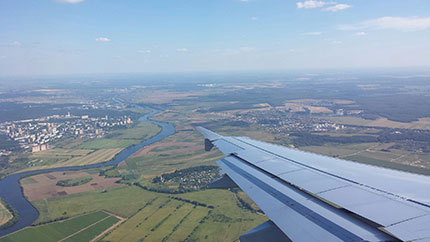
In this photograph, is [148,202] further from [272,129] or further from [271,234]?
[272,129]

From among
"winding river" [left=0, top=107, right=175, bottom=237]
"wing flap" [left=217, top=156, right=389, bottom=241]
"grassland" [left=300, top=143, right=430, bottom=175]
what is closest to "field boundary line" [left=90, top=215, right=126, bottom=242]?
"winding river" [left=0, top=107, right=175, bottom=237]

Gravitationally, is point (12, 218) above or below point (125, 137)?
below

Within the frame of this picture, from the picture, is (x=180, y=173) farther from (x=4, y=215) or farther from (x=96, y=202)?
(x=4, y=215)

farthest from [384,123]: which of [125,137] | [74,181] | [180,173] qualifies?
[74,181]

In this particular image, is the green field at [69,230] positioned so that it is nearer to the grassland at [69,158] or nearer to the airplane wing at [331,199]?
the grassland at [69,158]

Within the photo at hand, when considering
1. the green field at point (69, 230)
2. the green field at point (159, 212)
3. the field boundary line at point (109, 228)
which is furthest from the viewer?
the green field at point (69, 230)

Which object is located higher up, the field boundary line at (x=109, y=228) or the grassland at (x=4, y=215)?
the grassland at (x=4, y=215)

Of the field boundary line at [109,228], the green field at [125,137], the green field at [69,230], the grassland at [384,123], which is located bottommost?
the green field at [69,230]

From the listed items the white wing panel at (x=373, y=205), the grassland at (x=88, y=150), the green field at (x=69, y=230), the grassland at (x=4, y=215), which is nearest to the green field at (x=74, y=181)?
the grassland at (x=4, y=215)
